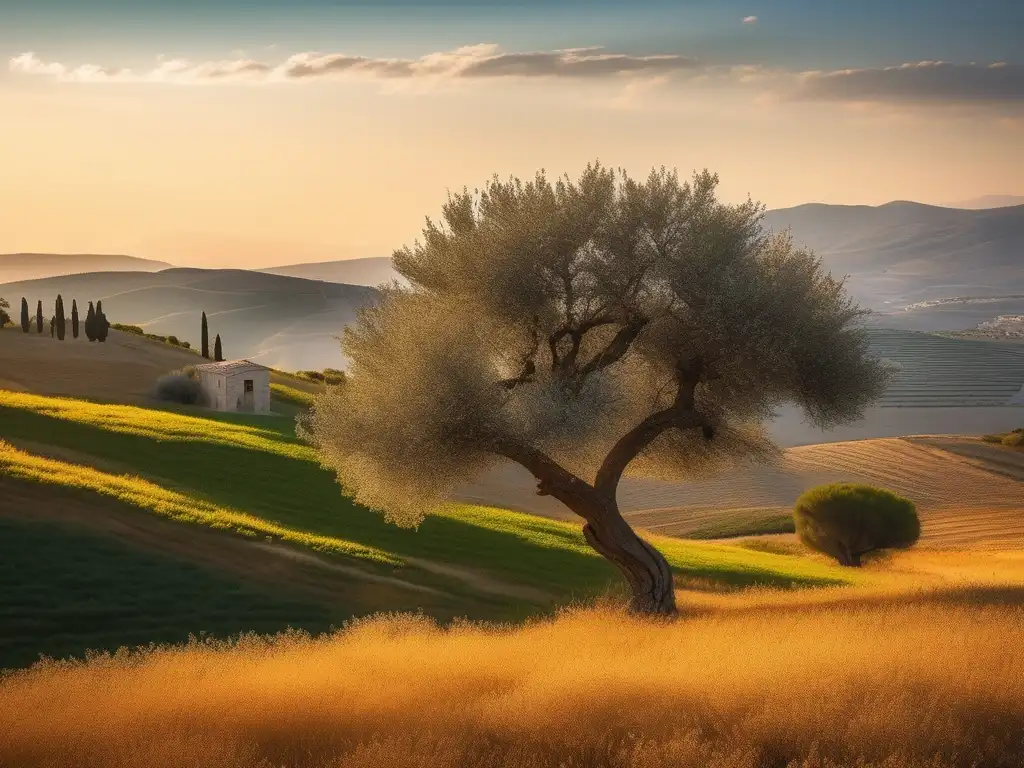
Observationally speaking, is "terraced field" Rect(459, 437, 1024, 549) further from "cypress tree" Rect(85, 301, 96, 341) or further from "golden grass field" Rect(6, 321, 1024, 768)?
"cypress tree" Rect(85, 301, 96, 341)

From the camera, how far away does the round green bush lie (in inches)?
1656

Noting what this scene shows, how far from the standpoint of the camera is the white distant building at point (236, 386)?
59469 millimetres

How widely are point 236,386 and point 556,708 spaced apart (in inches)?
2022

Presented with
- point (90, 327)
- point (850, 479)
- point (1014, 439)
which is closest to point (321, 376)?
point (90, 327)

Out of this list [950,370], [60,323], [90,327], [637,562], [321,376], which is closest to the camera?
[637,562]

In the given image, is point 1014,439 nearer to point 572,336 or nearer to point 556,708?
point 572,336

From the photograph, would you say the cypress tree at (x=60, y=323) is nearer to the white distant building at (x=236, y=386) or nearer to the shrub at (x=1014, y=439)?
the white distant building at (x=236, y=386)

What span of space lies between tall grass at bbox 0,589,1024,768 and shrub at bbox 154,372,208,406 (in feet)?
151

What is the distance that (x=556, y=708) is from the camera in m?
11.1

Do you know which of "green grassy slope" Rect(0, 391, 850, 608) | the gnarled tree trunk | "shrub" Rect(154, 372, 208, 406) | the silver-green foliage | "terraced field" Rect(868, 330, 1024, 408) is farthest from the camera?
"terraced field" Rect(868, 330, 1024, 408)

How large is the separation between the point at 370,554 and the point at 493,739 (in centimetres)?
1589

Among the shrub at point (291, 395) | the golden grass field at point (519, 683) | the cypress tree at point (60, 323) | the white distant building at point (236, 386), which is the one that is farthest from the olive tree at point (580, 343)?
the cypress tree at point (60, 323)

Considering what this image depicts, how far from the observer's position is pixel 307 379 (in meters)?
85.8

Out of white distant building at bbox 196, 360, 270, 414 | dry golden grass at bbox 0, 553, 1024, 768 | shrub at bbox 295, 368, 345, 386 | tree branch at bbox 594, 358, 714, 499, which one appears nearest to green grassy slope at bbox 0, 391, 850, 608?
tree branch at bbox 594, 358, 714, 499
